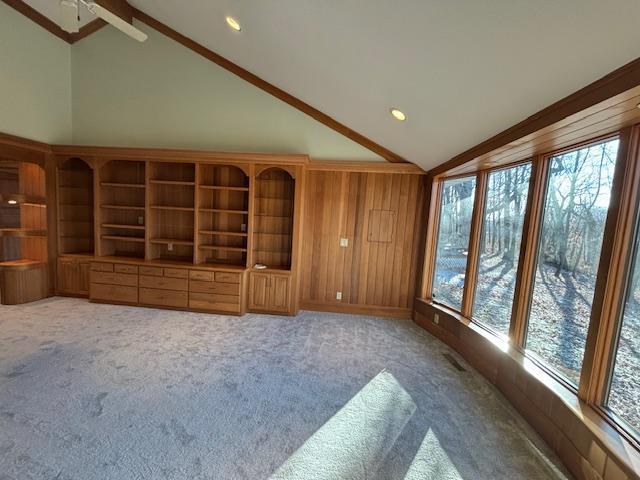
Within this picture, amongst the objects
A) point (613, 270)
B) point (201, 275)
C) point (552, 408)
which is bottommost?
point (552, 408)

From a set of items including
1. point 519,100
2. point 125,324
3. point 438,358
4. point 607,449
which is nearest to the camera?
point 607,449

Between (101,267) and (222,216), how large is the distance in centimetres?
188

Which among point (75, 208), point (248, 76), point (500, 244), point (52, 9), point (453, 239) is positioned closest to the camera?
point (500, 244)

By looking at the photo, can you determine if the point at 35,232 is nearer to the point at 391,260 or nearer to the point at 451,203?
the point at 391,260

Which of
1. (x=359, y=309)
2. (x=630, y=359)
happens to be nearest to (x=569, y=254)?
(x=630, y=359)

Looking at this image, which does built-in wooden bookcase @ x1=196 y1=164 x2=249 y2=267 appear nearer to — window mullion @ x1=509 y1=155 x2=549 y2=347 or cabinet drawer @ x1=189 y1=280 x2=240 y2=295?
cabinet drawer @ x1=189 y1=280 x2=240 y2=295

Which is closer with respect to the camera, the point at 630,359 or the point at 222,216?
the point at 630,359

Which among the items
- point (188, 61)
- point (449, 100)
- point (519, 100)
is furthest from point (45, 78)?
point (519, 100)

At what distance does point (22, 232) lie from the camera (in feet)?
14.3

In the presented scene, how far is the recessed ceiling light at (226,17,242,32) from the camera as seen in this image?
3096 millimetres

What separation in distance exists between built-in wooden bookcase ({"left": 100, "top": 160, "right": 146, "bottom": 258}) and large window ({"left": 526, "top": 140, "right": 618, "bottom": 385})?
16.3 feet

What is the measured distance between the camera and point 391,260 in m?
4.57

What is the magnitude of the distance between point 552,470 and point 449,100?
8.27 ft

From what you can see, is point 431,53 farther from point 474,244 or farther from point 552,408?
point 552,408
